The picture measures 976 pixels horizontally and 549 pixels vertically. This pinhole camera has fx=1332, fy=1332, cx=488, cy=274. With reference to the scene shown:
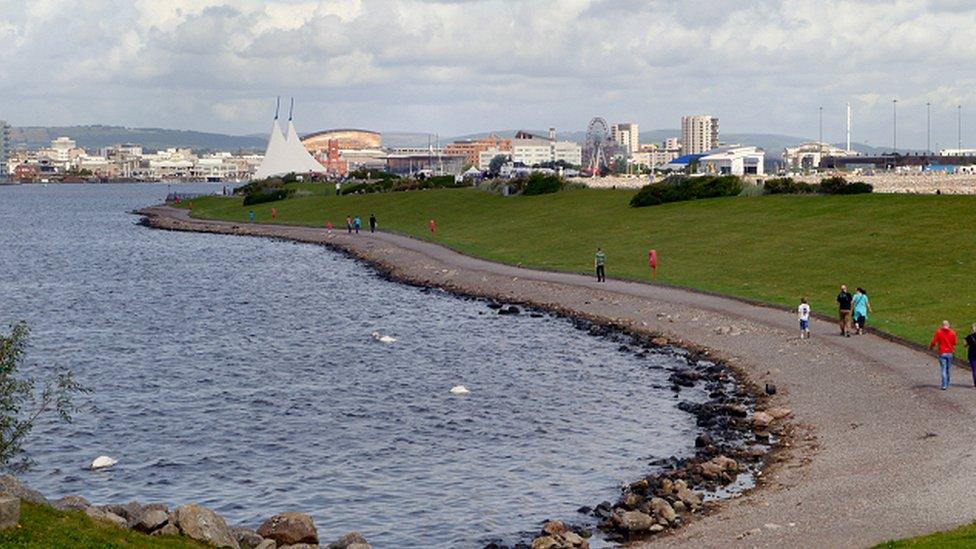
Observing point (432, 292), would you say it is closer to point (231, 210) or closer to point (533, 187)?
point (533, 187)

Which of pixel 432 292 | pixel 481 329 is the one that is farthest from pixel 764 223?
pixel 481 329

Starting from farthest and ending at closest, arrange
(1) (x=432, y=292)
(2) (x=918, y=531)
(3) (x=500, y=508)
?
1. (1) (x=432, y=292)
2. (3) (x=500, y=508)
3. (2) (x=918, y=531)

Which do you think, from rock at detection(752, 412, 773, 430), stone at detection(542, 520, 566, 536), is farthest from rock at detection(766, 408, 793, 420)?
stone at detection(542, 520, 566, 536)

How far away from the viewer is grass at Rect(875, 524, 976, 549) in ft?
67.7

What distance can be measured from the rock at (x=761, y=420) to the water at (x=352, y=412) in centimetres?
183

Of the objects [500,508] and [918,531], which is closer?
[918,531]

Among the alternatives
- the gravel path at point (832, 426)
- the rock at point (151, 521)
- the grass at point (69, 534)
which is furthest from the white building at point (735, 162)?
the grass at point (69, 534)

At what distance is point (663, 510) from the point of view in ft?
86.9

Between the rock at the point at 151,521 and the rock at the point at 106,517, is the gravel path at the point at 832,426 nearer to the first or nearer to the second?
the rock at the point at 151,521

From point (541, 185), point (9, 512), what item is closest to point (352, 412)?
point (9, 512)

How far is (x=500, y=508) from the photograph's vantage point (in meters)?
28.3

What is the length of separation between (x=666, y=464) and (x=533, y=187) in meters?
86.1

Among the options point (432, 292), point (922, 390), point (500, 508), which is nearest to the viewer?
point (500, 508)

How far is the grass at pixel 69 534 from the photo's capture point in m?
18.9
